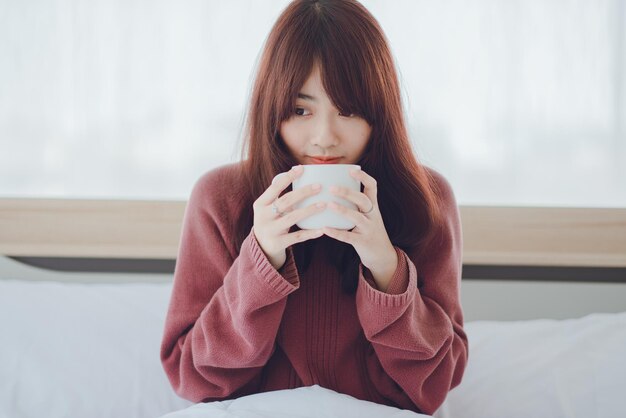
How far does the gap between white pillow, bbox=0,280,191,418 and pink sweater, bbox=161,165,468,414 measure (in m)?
0.14

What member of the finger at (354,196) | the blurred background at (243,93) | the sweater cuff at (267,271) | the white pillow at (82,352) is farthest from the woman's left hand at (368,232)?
the blurred background at (243,93)

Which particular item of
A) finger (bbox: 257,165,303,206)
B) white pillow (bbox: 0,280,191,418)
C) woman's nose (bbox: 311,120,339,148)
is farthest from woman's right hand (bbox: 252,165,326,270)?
white pillow (bbox: 0,280,191,418)

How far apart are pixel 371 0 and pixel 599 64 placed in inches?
22.6

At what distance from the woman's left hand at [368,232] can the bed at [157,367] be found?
0.18m

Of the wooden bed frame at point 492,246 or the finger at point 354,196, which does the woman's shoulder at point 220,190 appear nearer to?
the finger at point 354,196

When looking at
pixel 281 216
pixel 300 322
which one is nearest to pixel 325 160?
pixel 281 216

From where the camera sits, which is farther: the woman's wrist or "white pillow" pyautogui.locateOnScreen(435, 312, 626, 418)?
"white pillow" pyautogui.locateOnScreen(435, 312, 626, 418)

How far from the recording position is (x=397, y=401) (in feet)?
3.11

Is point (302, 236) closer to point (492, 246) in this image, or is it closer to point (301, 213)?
point (301, 213)

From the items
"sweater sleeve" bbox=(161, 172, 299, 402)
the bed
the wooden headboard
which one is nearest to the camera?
"sweater sleeve" bbox=(161, 172, 299, 402)

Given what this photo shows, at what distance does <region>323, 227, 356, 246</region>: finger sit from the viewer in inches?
28.5

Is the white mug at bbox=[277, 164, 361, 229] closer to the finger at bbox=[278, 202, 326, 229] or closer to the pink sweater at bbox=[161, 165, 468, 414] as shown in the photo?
the finger at bbox=[278, 202, 326, 229]

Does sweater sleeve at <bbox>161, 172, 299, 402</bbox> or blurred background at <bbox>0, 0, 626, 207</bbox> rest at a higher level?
blurred background at <bbox>0, 0, 626, 207</bbox>

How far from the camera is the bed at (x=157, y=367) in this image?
990 millimetres
